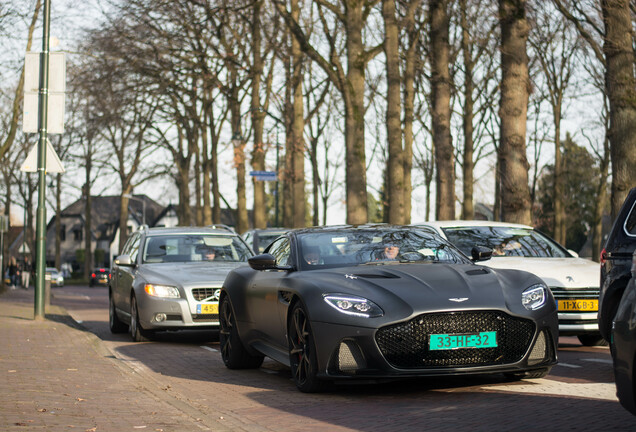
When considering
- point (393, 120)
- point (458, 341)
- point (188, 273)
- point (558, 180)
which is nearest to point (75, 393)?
Answer: point (458, 341)

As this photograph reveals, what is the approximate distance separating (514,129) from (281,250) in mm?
8785

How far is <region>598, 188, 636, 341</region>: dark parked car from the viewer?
8164mm

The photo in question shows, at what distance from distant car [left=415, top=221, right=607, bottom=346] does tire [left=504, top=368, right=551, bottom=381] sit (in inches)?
115

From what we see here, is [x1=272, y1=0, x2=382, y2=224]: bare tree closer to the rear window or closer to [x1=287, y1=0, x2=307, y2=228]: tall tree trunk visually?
[x1=287, y1=0, x2=307, y2=228]: tall tree trunk

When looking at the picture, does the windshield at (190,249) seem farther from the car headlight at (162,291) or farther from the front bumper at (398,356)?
the front bumper at (398,356)

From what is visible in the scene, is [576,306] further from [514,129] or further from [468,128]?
[468,128]

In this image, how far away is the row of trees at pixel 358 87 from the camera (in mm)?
17578

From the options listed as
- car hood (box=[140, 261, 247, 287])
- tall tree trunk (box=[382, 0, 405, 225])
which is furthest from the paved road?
tall tree trunk (box=[382, 0, 405, 225])

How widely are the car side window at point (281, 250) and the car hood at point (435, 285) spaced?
990 mm

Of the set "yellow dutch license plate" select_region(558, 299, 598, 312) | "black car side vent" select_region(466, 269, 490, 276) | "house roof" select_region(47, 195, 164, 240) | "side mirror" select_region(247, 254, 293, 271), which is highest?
"house roof" select_region(47, 195, 164, 240)

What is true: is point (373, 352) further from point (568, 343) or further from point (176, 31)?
point (176, 31)

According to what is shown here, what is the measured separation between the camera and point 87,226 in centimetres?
6581

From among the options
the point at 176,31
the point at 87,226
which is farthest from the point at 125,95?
the point at 87,226

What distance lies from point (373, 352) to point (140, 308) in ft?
22.7
